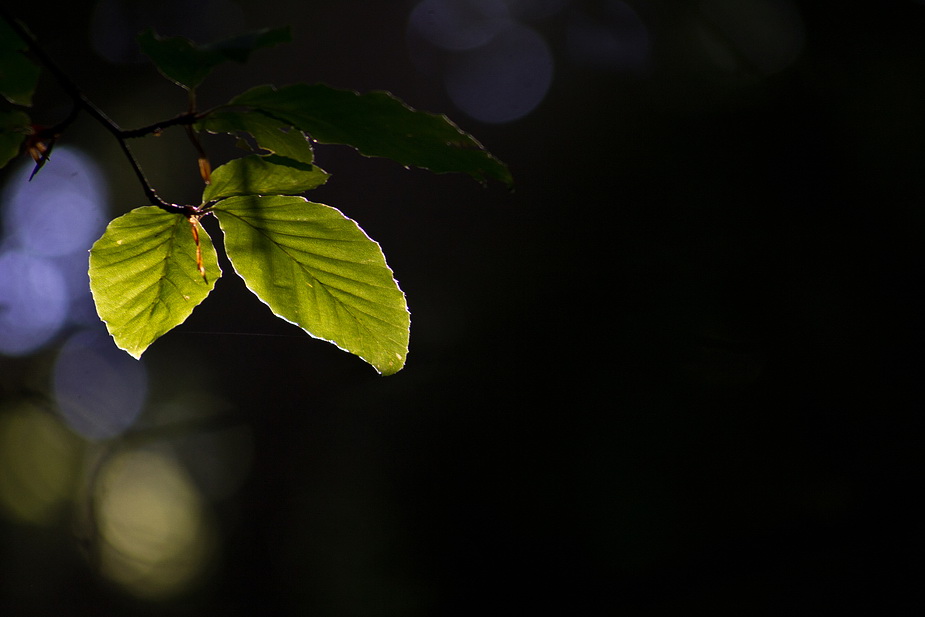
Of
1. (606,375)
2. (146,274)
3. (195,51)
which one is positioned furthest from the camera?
(606,375)

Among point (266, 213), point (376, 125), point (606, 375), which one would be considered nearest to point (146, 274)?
point (266, 213)

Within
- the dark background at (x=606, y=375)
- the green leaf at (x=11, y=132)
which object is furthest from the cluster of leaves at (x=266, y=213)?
the dark background at (x=606, y=375)

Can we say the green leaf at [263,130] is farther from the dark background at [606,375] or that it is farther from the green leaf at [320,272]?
the dark background at [606,375]

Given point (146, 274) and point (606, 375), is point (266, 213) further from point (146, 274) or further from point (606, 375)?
point (606, 375)

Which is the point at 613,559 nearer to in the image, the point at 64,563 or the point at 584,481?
the point at 584,481

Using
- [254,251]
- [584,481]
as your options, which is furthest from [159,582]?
[254,251]
